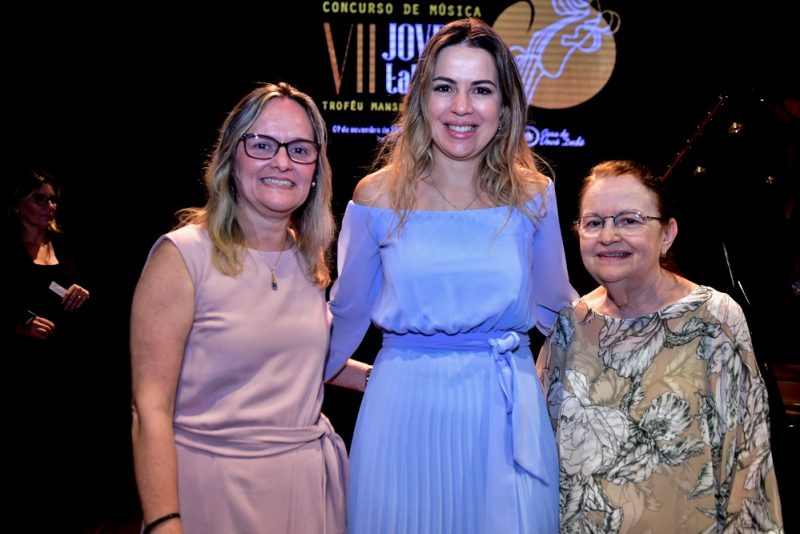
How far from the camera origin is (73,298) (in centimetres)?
486

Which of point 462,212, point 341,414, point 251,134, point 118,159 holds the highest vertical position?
point 118,159

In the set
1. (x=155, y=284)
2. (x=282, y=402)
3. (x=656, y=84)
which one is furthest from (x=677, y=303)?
(x=656, y=84)

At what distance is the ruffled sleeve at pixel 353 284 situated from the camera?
2.22m

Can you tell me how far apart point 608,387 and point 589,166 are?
15.3 feet

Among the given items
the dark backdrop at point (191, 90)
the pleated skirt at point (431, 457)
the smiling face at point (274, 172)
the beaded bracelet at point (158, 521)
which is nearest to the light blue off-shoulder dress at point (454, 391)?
the pleated skirt at point (431, 457)

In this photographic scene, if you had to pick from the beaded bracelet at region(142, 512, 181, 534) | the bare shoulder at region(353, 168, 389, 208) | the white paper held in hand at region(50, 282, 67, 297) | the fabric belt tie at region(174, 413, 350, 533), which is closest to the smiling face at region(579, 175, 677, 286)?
the bare shoulder at region(353, 168, 389, 208)

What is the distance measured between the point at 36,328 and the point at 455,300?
3.54 m

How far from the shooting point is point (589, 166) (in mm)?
6477

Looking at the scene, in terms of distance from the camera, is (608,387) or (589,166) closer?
(608,387)

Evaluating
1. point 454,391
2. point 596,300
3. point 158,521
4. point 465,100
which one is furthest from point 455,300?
point 158,521

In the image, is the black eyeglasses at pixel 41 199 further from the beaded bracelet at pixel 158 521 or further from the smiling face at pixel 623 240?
the smiling face at pixel 623 240

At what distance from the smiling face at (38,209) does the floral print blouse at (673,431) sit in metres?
3.92

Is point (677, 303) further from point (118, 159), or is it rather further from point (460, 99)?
point (118, 159)

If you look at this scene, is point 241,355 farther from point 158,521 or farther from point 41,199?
point 41,199
